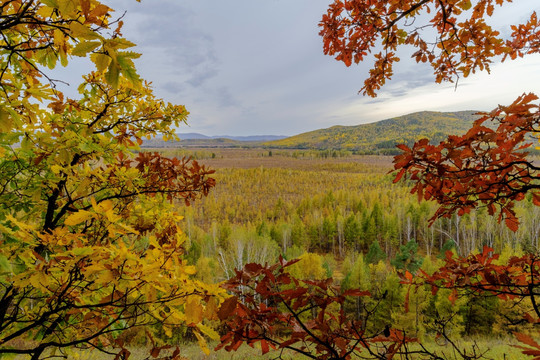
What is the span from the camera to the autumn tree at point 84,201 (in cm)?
112

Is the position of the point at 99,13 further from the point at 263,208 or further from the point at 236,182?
the point at 236,182

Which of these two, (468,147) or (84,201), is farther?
(84,201)

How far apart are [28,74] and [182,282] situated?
7.26 feet

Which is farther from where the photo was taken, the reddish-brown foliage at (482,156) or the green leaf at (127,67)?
the reddish-brown foliage at (482,156)

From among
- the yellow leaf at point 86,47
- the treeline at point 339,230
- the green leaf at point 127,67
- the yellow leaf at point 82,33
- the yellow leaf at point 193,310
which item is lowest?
the treeline at point 339,230

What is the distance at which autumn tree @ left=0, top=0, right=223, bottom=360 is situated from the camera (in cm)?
112

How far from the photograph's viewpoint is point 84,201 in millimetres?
2857

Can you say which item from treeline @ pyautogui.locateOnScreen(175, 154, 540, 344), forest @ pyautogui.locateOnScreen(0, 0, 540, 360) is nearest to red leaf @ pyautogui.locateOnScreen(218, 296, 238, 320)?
forest @ pyautogui.locateOnScreen(0, 0, 540, 360)

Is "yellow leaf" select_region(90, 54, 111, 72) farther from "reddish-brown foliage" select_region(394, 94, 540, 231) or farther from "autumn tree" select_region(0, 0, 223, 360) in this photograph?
"reddish-brown foliage" select_region(394, 94, 540, 231)

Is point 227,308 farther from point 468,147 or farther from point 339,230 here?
point 339,230

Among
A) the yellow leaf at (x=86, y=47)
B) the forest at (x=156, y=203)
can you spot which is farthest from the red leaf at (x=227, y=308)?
the yellow leaf at (x=86, y=47)

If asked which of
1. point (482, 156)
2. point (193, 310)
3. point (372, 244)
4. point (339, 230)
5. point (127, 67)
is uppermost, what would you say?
point (127, 67)

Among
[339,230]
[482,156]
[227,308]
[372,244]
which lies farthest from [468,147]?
[339,230]

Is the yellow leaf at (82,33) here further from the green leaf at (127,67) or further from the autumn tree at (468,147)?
the autumn tree at (468,147)
